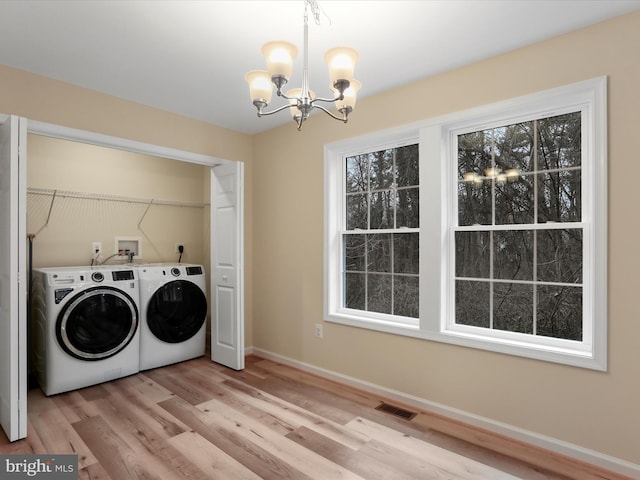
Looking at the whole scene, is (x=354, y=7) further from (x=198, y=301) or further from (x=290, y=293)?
(x=198, y=301)

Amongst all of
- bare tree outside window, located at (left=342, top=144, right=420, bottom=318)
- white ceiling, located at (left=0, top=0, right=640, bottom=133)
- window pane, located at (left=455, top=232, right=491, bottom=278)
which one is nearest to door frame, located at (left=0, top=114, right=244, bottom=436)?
white ceiling, located at (left=0, top=0, right=640, bottom=133)

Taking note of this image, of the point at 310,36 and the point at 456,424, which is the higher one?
the point at 310,36

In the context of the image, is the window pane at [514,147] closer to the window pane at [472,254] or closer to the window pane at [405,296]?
the window pane at [472,254]

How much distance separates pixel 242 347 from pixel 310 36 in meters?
2.74

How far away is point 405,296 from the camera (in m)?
2.96

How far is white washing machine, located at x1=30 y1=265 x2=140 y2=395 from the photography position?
2.95 metres

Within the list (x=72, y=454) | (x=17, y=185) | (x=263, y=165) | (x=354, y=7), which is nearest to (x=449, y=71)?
(x=354, y=7)

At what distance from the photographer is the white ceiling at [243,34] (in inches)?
75.4

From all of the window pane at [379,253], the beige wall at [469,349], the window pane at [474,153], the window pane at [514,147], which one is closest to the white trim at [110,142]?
the beige wall at [469,349]

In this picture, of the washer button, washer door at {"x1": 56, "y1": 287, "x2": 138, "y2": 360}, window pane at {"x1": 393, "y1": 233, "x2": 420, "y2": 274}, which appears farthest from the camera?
the washer button

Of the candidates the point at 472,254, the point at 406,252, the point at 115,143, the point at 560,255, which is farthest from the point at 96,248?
the point at 560,255

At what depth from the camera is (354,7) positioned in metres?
1.91

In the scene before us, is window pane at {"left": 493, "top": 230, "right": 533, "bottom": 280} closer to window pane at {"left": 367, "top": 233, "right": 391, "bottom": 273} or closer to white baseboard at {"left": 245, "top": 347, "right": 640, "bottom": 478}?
window pane at {"left": 367, "top": 233, "right": 391, "bottom": 273}

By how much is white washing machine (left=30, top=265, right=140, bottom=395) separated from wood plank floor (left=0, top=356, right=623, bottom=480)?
17 centimetres
